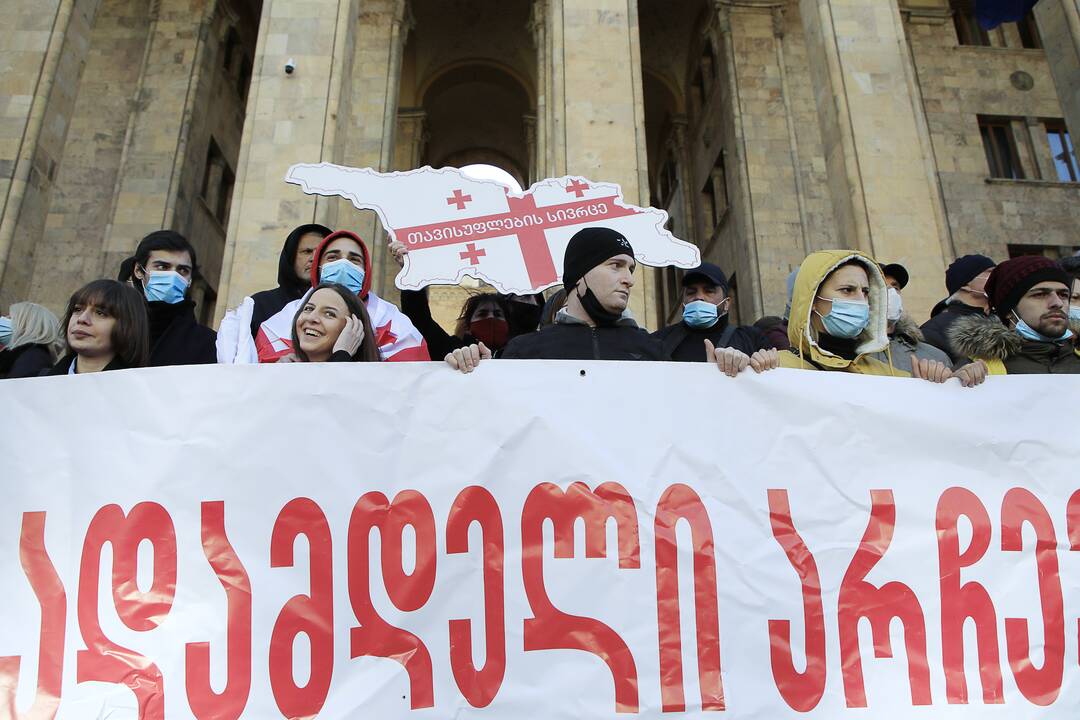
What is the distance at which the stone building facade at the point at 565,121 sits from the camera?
1216 centimetres

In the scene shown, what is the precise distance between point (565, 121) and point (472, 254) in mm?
5935

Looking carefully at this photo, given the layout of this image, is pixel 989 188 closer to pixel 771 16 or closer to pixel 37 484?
pixel 771 16

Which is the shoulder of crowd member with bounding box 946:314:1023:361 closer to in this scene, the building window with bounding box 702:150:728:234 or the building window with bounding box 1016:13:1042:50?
the building window with bounding box 702:150:728:234

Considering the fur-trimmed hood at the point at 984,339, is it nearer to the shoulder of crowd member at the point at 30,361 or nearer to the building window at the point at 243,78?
the shoulder of crowd member at the point at 30,361

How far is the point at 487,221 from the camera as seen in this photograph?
758 cm

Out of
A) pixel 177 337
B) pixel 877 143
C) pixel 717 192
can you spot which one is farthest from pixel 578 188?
pixel 717 192

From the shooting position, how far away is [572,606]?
3527mm

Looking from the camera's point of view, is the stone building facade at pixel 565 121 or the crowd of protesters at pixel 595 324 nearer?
the crowd of protesters at pixel 595 324

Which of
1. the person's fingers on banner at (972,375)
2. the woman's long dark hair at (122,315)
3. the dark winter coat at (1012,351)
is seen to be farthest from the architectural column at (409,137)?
the person's fingers on banner at (972,375)

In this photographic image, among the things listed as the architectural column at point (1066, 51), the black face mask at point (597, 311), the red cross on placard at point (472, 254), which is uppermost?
the architectural column at point (1066, 51)

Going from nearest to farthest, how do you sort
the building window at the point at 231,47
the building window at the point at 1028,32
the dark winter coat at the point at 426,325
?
the dark winter coat at the point at 426,325 < the building window at the point at 1028,32 < the building window at the point at 231,47

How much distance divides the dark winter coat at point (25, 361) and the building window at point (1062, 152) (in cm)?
2127

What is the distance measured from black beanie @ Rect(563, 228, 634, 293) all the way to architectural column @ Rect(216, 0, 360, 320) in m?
7.54

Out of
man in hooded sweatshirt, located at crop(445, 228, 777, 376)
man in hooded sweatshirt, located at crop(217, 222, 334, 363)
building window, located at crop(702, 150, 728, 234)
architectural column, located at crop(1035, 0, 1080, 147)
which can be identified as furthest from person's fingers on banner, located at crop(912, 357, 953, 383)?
building window, located at crop(702, 150, 728, 234)
